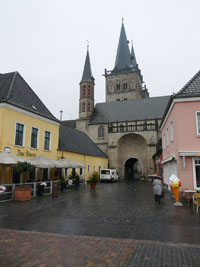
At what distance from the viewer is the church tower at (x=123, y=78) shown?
58156 millimetres

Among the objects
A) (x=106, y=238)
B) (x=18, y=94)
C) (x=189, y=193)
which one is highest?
(x=18, y=94)

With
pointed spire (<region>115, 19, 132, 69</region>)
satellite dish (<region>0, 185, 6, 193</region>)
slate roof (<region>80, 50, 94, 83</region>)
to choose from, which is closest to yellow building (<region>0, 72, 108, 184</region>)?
satellite dish (<region>0, 185, 6, 193</region>)

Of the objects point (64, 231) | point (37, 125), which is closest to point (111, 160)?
point (37, 125)

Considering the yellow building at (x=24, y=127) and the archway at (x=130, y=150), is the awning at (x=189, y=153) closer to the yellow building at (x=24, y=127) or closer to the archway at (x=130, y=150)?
the yellow building at (x=24, y=127)

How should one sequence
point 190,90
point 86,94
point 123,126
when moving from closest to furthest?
point 190,90, point 123,126, point 86,94

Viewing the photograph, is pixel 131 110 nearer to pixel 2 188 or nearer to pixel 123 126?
pixel 123 126

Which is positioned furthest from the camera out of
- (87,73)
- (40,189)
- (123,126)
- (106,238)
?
(87,73)

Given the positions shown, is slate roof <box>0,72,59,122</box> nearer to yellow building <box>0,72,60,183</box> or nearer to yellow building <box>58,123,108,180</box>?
yellow building <box>0,72,60,183</box>

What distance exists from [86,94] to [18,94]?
33.0 meters

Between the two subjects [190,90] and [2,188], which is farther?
[190,90]

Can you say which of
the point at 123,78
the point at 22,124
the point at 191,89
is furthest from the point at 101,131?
the point at 191,89

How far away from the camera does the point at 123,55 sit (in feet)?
203

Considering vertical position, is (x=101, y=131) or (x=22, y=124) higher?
(x=101, y=131)

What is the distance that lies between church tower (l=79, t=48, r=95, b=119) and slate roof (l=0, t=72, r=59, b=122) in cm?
2897
